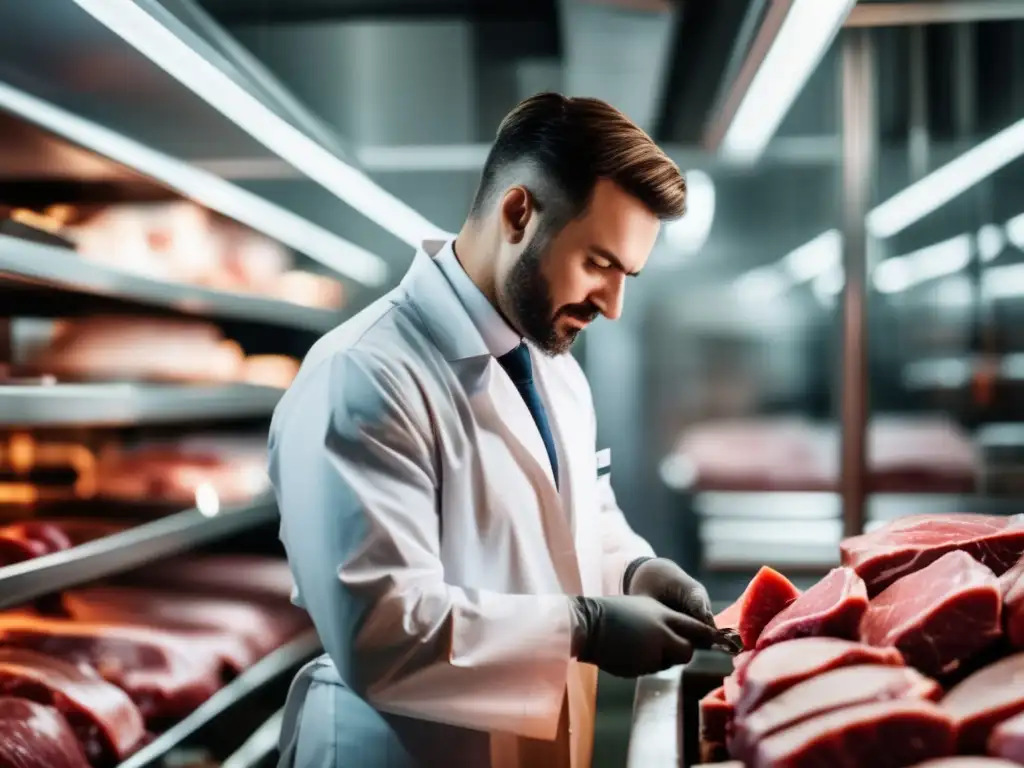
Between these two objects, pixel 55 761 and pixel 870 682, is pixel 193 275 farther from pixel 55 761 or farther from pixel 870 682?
pixel 870 682

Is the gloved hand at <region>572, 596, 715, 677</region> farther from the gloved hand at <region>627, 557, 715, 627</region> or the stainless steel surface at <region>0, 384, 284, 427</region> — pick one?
the stainless steel surface at <region>0, 384, 284, 427</region>

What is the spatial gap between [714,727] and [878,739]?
0.31 meters

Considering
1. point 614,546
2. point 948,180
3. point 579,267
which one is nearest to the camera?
point 579,267

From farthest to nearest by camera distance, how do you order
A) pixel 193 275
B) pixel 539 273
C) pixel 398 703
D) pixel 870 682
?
pixel 193 275
pixel 539 273
pixel 398 703
pixel 870 682

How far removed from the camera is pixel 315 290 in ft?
10.8

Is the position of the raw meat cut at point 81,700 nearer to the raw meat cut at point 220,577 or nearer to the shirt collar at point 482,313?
the raw meat cut at point 220,577

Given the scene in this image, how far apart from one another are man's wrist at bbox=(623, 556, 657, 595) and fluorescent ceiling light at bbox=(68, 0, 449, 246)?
0.68m

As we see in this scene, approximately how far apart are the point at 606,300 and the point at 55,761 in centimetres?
134

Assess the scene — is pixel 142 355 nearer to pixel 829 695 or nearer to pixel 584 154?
pixel 584 154

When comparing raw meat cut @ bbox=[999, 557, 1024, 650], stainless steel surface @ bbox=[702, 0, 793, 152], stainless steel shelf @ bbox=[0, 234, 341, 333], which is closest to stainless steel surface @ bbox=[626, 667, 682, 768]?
raw meat cut @ bbox=[999, 557, 1024, 650]

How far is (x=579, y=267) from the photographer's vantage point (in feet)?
4.44

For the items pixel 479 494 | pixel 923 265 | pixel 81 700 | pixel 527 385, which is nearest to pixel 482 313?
pixel 527 385

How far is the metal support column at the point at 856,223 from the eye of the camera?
255cm

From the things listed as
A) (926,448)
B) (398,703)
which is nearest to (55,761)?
(398,703)
